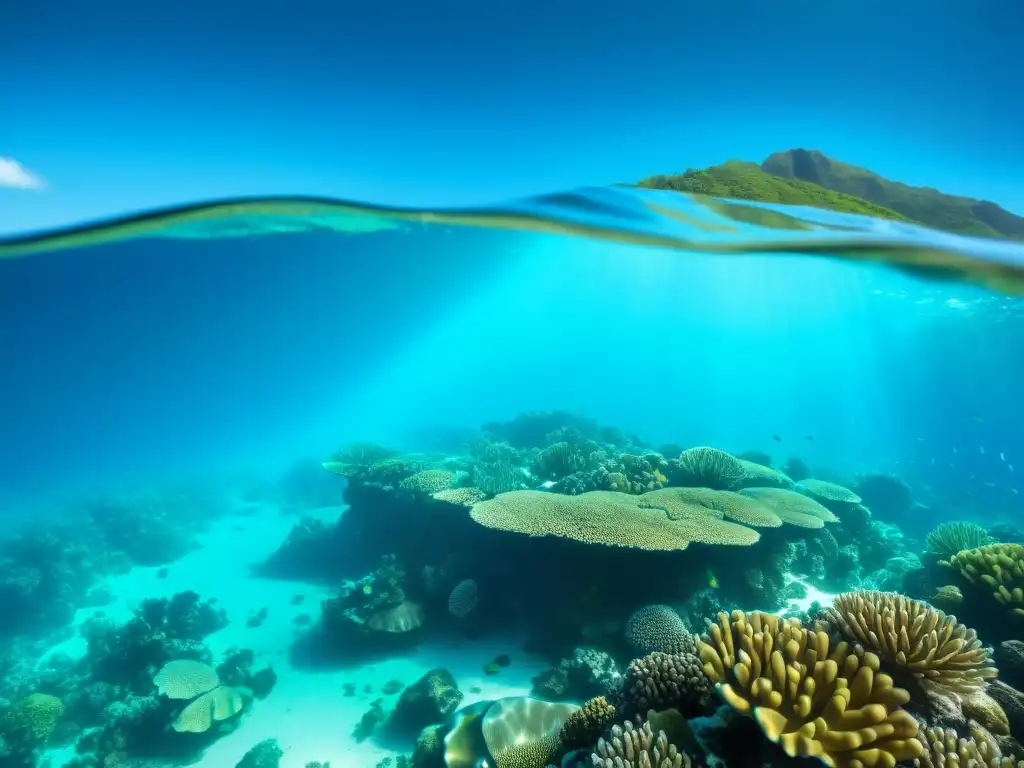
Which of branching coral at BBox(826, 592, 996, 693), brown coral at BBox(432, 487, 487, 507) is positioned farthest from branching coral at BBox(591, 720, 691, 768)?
brown coral at BBox(432, 487, 487, 507)

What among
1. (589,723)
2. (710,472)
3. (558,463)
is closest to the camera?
(589,723)

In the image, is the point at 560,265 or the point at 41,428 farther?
the point at 41,428

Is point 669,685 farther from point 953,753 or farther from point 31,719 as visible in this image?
point 31,719

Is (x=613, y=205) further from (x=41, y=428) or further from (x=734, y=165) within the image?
(x=41, y=428)

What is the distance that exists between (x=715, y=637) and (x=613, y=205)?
7443 millimetres

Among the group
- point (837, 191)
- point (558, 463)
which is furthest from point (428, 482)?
point (837, 191)

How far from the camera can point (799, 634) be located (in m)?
2.72

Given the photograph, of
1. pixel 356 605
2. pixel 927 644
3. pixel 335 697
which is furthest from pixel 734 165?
pixel 335 697

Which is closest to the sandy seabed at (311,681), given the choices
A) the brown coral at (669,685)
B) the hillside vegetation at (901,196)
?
the brown coral at (669,685)

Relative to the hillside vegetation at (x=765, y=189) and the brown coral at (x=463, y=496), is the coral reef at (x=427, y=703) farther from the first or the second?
the hillside vegetation at (x=765, y=189)

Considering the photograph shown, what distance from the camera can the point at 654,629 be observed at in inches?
234

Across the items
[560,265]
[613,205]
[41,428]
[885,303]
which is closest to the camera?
[613,205]

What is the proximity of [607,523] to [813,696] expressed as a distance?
3.87m

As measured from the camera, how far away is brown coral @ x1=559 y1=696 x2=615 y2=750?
3453mm
